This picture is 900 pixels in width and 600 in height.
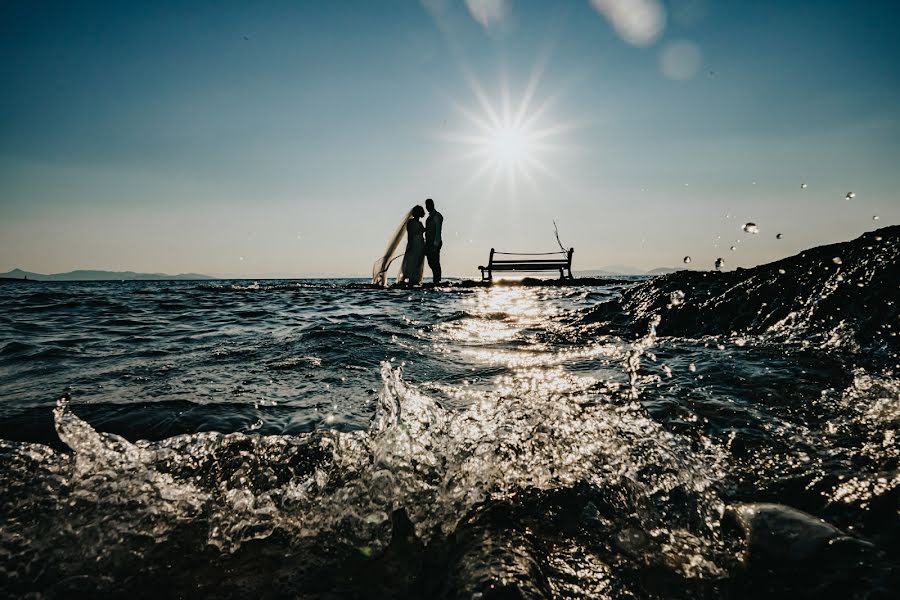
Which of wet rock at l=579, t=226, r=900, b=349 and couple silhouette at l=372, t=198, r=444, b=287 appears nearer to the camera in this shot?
wet rock at l=579, t=226, r=900, b=349

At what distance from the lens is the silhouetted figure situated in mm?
17386

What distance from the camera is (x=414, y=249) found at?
17844 mm

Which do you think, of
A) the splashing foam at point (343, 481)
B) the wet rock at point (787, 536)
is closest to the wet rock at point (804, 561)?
the wet rock at point (787, 536)

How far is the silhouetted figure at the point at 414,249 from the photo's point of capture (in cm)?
1739

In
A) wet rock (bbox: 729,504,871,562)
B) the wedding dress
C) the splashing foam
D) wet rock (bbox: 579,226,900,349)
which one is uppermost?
the wedding dress

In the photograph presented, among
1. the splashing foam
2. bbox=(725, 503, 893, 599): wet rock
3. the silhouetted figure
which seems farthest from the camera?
the silhouetted figure

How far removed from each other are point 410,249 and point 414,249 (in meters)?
0.17

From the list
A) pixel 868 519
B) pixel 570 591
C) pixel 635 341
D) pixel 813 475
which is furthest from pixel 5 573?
pixel 635 341

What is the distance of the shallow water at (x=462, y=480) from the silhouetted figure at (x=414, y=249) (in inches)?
567

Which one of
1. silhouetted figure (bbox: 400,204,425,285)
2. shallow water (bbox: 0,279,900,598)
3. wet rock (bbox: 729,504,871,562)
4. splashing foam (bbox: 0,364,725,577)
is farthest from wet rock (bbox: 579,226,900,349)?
silhouetted figure (bbox: 400,204,425,285)

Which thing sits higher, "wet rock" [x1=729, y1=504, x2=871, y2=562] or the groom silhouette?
the groom silhouette

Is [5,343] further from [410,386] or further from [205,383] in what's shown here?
[410,386]

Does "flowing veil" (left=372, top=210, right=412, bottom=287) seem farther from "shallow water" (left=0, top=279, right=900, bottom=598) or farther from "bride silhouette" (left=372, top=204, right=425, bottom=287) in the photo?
"shallow water" (left=0, top=279, right=900, bottom=598)

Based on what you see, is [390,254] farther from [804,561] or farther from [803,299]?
[804,561]
